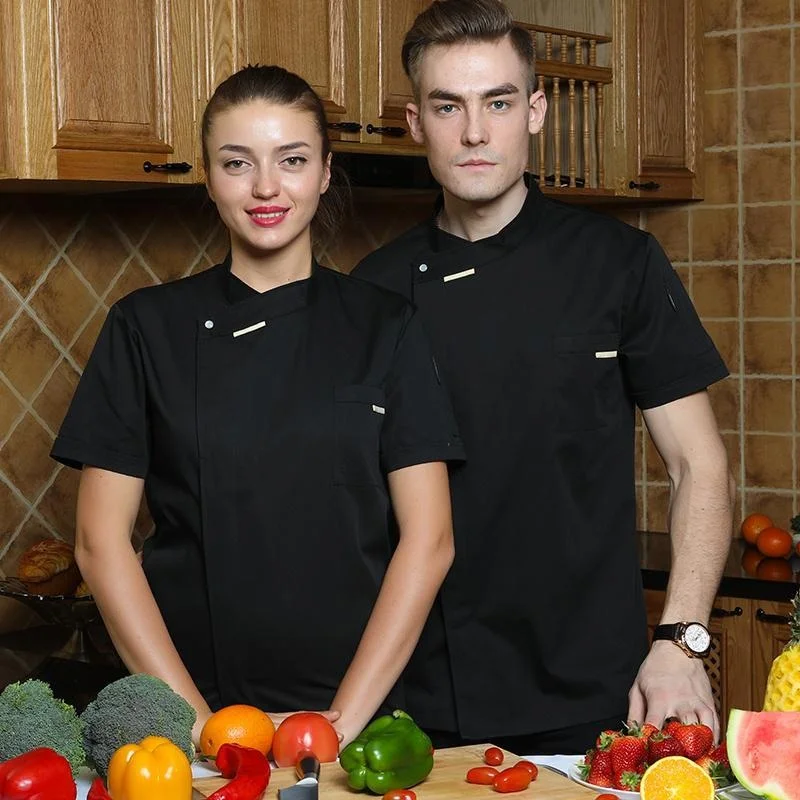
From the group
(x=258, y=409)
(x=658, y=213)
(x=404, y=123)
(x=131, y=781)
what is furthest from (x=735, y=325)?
(x=131, y=781)

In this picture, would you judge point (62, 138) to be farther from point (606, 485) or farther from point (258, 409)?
point (606, 485)

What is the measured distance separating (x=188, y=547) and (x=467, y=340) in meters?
0.46

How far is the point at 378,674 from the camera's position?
1.56m

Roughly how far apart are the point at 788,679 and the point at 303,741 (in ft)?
1.54

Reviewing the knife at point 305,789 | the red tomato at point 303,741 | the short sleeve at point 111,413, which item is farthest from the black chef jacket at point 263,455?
the knife at point 305,789

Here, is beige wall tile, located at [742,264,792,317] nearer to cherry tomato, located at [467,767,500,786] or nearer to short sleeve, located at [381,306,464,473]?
short sleeve, located at [381,306,464,473]

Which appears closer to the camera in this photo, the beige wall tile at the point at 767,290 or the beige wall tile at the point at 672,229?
the beige wall tile at the point at 767,290

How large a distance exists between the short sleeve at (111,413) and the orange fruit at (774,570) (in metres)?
1.76

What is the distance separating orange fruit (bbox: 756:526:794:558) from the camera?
3.16 meters

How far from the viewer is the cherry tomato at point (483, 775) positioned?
1.27 meters

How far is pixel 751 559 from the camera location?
317 cm

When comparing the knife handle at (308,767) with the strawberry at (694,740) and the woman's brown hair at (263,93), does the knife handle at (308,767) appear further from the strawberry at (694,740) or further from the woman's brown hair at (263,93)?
the woman's brown hair at (263,93)

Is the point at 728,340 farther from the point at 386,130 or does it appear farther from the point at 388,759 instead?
the point at 388,759

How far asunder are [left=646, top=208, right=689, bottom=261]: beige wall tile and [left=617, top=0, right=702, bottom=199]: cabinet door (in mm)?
104
